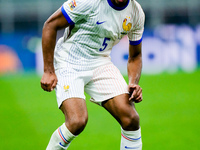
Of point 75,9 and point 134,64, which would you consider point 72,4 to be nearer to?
point 75,9

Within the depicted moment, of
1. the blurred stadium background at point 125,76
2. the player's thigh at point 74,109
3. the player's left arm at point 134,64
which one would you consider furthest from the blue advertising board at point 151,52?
the player's thigh at point 74,109

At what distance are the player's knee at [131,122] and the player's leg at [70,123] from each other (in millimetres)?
416

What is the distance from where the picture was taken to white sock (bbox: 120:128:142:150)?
174 inches

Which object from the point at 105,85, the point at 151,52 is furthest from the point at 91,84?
the point at 151,52

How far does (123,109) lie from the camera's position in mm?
4348

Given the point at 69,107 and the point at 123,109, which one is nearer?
the point at 69,107

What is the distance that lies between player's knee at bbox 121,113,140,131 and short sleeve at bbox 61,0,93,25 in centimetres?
113

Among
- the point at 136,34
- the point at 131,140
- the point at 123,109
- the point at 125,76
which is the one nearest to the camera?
the point at 123,109

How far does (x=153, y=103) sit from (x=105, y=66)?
577 cm

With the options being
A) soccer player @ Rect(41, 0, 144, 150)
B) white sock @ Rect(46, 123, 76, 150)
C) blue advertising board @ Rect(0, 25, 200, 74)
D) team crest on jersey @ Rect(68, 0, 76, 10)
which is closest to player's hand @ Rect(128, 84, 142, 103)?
soccer player @ Rect(41, 0, 144, 150)

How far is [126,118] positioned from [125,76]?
36.2 feet

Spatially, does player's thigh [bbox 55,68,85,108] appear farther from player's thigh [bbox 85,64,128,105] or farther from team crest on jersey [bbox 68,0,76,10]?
team crest on jersey [bbox 68,0,76,10]

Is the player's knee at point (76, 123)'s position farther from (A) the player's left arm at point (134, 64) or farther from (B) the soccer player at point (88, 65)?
(A) the player's left arm at point (134, 64)

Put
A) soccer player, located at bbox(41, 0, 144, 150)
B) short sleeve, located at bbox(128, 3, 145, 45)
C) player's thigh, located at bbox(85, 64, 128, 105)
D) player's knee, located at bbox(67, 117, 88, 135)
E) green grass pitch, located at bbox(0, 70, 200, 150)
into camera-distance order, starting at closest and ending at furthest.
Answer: player's knee, located at bbox(67, 117, 88, 135) < soccer player, located at bbox(41, 0, 144, 150) < player's thigh, located at bbox(85, 64, 128, 105) < short sleeve, located at bbox(128, 3, 145, 45) < green grass pitch, located at bbox(0, 70, 200, 150)
